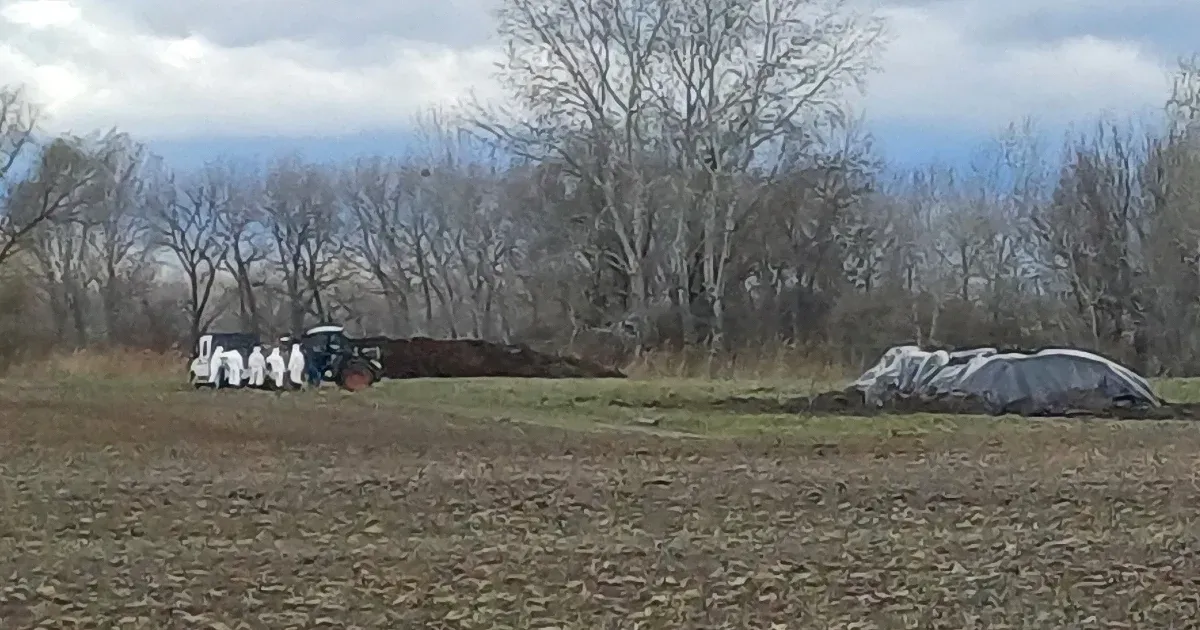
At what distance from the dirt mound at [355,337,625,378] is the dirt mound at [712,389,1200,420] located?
817cm

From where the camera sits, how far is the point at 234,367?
20.8m

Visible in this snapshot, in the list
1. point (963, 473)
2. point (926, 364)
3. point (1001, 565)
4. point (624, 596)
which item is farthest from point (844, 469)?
point (926, 364)

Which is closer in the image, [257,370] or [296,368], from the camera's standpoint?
[257,370]

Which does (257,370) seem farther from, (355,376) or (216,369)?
(355,376)

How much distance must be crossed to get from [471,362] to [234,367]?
7.98 meters

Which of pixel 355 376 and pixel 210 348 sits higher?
pixel 210 348

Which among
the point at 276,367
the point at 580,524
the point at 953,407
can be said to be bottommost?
the point at 580,524

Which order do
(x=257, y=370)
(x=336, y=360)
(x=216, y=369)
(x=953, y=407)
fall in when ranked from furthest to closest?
(x=336, y=360), (x=216, y=369), (x=257, y=370), (x=953, y=407)

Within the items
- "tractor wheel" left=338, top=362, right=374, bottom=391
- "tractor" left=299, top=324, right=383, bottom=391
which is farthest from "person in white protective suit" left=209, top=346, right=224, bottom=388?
"tractor wheel" left=338, top=362, right=374, bottom=391

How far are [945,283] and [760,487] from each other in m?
30.5

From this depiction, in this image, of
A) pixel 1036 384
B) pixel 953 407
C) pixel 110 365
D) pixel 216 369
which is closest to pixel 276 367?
pixel 216 369

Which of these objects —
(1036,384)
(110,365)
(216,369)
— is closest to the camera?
(1036,384)

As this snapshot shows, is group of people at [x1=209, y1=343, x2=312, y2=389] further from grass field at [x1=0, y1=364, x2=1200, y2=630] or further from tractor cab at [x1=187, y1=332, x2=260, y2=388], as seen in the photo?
grass field at [x1=0, y1=364, x2=1200, y2=630]

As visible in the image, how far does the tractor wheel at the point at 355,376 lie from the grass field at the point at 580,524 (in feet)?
19.6
